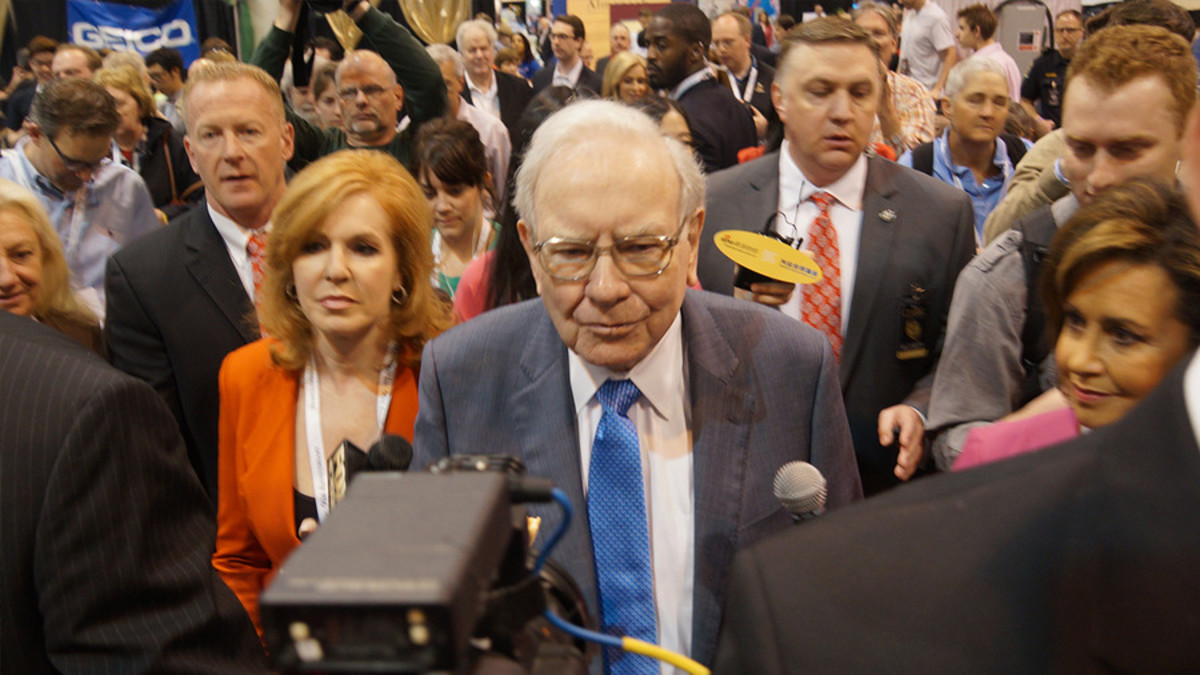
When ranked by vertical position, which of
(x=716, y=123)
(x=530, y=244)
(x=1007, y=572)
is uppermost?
(x=1007, y=572)

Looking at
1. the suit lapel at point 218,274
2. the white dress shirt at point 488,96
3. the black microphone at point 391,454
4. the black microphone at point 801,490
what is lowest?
the white dress shirt at point 488,96

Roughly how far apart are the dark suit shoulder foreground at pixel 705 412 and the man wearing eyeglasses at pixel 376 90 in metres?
2.60

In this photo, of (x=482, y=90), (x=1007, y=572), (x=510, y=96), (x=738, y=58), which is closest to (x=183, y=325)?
(x=1007, y=572)

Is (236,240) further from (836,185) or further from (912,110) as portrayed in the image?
(912,110)

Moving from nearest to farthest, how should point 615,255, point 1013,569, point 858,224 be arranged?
point 1013,569, point 615,255, point 858,224

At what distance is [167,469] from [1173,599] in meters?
1.31

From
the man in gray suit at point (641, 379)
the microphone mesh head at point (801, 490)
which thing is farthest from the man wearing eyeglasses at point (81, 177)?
the microphone mesh head at point (801, 490)

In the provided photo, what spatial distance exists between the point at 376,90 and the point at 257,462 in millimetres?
2581

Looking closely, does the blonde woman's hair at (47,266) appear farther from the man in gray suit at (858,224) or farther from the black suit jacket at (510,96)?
the black suit jacket at (510,96)

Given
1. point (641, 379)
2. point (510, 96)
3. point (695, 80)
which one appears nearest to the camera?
point (641, 379)

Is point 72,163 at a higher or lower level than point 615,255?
lower

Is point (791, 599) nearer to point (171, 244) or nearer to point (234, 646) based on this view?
point (234, 646)

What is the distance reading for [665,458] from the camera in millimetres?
1822

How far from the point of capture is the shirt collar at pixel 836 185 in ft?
9.60
